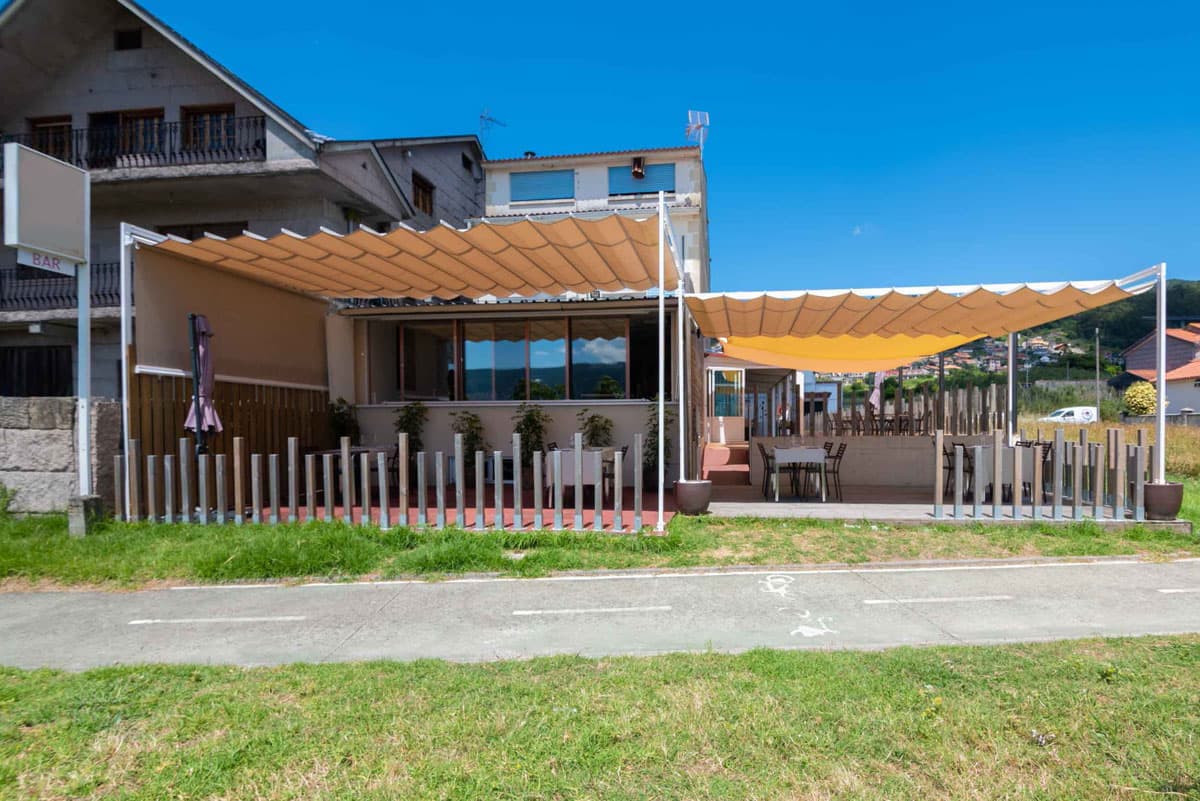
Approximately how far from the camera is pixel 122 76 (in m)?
16.3

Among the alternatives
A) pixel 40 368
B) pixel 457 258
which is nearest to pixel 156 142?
pixel 40 368

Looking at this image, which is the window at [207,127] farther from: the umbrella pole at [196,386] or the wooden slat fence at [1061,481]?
the wooden slat fence at [1061,481]

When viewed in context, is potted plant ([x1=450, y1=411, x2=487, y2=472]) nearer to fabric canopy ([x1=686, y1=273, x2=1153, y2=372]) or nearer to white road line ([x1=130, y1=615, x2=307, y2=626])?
fabric canopy ([x1=686, y1=273, x2=1153, y2=372])

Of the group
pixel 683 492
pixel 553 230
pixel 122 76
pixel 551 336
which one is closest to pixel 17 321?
pixel 122 76

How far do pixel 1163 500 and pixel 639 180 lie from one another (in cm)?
2258

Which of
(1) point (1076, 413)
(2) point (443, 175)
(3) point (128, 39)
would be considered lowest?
(1) point (1076, 413)

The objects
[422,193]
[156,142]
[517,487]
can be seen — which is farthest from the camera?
[422,193]

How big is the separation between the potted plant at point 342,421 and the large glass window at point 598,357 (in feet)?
13.3

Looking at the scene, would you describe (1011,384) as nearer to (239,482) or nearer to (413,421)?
(413,421)

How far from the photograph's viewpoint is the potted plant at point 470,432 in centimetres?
1259

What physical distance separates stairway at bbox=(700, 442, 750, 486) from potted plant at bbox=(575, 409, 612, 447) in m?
2.48

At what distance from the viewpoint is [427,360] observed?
46.0 ft

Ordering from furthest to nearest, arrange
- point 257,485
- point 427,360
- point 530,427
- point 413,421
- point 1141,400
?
1. point 1141,400
2. point 427,360
3. point 413,421
4. point 530,427
5. point 257,485

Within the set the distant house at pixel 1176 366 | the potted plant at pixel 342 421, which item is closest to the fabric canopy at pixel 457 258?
the potted plant at pixel 342 421
